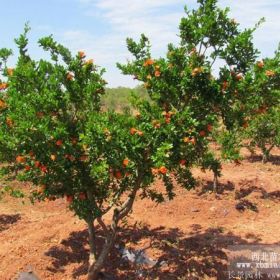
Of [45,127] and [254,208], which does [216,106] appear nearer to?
[45,127]

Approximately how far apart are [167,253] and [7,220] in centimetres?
645

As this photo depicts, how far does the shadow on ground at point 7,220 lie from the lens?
1328 cm

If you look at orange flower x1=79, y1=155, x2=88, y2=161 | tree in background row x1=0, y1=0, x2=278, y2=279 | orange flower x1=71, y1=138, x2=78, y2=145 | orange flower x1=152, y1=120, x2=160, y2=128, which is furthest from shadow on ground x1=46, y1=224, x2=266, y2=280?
orange flower x1=152, y1=120, x2=160, y2=128

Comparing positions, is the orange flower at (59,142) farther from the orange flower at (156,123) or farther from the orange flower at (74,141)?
the orange flower at (156,123)

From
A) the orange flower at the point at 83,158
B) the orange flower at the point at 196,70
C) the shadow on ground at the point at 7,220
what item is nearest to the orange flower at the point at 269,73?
the orange flower at the point at 196,70

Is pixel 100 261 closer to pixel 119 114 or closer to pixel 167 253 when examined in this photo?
pixel 167 253

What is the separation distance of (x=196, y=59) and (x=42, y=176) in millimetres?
3672

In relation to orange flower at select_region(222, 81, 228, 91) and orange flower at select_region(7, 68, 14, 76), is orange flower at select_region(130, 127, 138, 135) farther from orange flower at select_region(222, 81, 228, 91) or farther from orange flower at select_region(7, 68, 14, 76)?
orange flower at select_region(7, 68, 14, 76)

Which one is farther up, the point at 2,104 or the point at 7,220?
the point at 2,104

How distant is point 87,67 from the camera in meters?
7.32

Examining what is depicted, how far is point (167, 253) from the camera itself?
407 inches

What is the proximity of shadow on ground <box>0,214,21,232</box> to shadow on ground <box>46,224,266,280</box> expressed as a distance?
2.95 metres

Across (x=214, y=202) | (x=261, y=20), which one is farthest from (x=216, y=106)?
(x=214, y=202)

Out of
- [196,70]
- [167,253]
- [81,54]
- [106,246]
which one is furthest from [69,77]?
[167,253]
